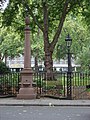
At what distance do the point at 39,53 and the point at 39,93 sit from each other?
3330cm

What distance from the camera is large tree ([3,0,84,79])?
26.6 m

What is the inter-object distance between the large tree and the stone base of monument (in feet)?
25.4

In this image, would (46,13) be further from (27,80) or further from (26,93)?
(26,93)

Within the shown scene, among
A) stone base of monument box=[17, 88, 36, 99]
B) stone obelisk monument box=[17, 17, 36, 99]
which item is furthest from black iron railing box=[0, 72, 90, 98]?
stone base of monument box=[17, 88, 36, 99]

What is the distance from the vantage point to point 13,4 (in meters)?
28.7

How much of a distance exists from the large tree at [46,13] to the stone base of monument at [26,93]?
7747 millimetres

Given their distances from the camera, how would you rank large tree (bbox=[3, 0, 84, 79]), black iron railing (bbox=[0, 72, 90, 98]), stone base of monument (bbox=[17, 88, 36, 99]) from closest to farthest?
stone base of monument (bbox=[17, 88, 36, 99]) → black iron railing (bbox=[0, 72, 90, 98]) → large tree (bbox=[3, 0, 84, 79])

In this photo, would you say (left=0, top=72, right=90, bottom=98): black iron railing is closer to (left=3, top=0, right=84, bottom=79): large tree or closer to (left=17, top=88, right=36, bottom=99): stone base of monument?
(left=17, top=88, right=36, bottom=99): stone base of monument

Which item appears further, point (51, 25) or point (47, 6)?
point (51, 25)

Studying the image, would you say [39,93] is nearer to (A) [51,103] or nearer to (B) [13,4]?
(A) [51,103]

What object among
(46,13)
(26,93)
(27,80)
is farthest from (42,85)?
(46,13)

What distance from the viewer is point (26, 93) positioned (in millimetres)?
17828

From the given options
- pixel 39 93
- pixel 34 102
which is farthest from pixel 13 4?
pixel 34 102

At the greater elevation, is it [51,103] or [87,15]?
[87,15]
